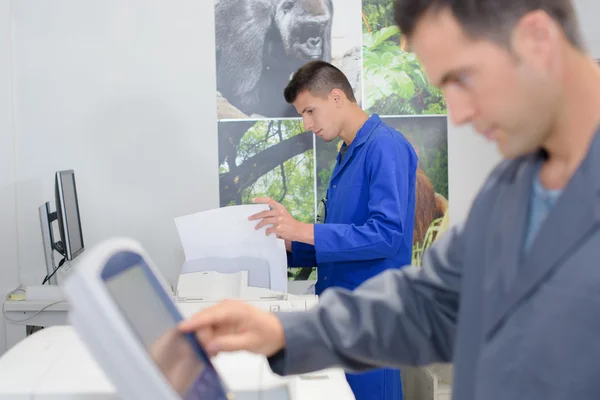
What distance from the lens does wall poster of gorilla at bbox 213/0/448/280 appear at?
2.98m

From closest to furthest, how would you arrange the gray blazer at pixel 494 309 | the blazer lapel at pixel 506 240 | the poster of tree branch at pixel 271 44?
the gray blazer at pixel 494 309 < the blazer lapel at pixel 506 240 < the poster of tree branch at pixel 271 44

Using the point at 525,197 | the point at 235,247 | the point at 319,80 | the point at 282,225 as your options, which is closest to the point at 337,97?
the point at 319,80

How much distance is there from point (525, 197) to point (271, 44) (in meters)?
2.39

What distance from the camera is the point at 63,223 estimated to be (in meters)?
2.36

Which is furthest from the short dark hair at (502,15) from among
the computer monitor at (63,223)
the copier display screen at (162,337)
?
the computer monitor at (63,223)

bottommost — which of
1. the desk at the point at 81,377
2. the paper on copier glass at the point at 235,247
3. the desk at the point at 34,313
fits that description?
the desk at the point at 34,313

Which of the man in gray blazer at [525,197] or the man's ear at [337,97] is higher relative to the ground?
the man's ear at [337,97]

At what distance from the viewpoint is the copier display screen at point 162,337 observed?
728 mm

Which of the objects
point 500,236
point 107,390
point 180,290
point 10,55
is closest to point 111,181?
point 10,55

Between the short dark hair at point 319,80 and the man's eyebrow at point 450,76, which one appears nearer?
the man's eyebrow at point 450,76

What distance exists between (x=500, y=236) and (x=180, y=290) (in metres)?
1.48

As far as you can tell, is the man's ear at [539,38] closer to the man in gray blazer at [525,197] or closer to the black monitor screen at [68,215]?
the man in gray blazer at [525,197]

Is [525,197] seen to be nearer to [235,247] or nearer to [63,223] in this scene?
[235,247]

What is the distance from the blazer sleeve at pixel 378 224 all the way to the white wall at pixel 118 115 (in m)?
1.09
